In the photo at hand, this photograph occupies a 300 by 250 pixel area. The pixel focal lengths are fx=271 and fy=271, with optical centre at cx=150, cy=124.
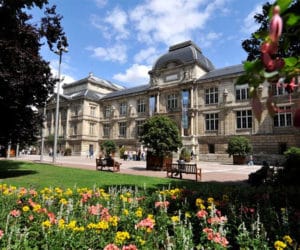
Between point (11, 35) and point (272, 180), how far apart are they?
1340 cm

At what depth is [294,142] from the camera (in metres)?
32.3

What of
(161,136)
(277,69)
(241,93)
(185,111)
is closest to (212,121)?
(185,111)

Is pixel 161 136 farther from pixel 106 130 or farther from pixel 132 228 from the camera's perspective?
pixel 106 130

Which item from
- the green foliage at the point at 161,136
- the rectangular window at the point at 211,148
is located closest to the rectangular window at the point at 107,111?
the rectangular window at the point at 211,148

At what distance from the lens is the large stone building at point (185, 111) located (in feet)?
114

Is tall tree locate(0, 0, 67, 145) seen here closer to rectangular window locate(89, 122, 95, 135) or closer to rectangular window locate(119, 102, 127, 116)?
rectangular window locate(119, 102, 127, 116)

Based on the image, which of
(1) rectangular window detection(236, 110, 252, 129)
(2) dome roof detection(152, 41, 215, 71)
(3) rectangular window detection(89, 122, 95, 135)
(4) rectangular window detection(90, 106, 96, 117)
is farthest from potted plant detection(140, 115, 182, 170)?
(4) rectangular window detection(90, 106, 96, 117)

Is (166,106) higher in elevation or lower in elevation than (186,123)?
higher

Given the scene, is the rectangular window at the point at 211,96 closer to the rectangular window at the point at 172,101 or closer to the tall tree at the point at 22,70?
the rectangular window at the point at 172,101

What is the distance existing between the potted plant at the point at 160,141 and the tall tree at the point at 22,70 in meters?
9.63

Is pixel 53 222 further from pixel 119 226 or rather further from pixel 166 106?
pixel 166 106

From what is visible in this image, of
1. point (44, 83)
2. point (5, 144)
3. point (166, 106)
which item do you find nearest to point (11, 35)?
point (44, 83)

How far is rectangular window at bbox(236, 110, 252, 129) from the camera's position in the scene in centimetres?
3634

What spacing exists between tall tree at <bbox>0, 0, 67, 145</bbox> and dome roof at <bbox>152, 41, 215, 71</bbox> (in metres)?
30.8
